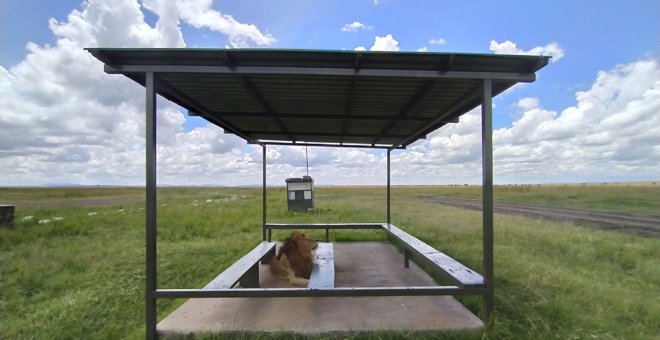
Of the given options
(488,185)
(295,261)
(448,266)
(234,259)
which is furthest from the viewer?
(234,259)

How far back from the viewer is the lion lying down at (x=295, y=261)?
18.1ft

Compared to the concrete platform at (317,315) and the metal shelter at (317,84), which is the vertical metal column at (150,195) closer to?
the metal shelter at (317,84)

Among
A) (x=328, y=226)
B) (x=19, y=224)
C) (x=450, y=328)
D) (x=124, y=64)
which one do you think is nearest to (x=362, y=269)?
(x=328, y=226)

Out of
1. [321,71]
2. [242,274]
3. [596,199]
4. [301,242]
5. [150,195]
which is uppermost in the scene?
[321,71]

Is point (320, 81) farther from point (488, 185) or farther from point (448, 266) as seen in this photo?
point (448, 266)

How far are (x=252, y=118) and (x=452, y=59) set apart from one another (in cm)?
330

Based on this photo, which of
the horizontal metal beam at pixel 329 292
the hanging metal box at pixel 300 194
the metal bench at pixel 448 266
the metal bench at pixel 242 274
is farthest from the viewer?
the hanging metal box at pixel 300 194

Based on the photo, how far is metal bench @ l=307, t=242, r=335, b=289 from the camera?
398 centimetres

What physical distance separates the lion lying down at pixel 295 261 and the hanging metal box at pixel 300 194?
35.9 ft

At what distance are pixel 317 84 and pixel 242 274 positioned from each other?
2360 mm

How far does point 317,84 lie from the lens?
4.14m

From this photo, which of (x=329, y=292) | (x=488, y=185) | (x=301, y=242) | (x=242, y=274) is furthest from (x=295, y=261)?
(x=488, y=185)

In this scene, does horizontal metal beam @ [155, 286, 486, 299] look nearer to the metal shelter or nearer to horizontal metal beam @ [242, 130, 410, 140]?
the metal shelter

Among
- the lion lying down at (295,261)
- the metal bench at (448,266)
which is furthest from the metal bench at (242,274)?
the metal bench at (448,266)
